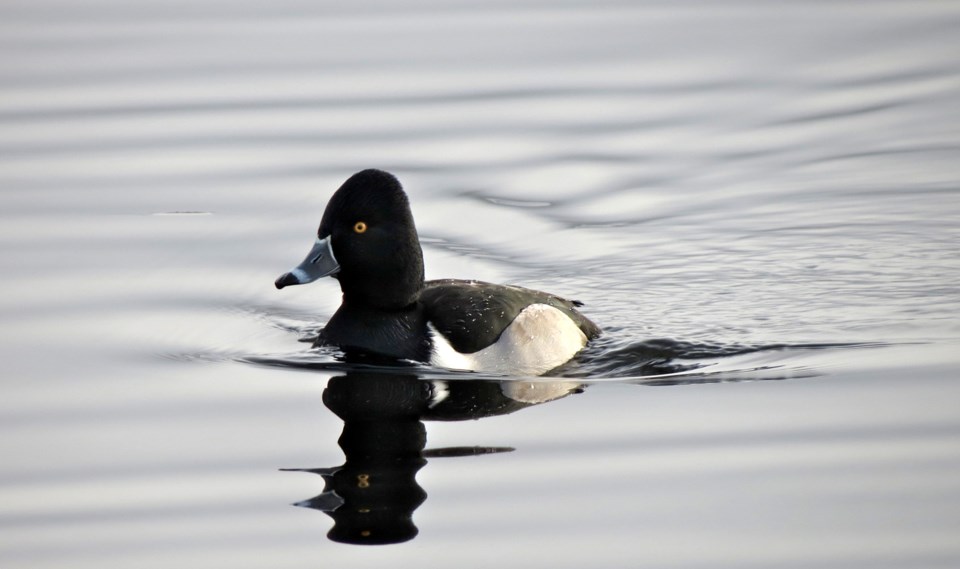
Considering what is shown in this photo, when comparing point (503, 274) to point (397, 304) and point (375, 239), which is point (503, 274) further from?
point (375, 239)

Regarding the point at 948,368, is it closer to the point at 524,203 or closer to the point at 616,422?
the point at 616,422

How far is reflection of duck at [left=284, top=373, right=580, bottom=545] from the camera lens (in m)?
7.31

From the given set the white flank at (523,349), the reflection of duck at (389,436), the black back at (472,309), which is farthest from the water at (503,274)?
the black back at (472,309)

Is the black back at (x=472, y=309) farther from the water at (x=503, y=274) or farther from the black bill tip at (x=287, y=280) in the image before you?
the black bill tip at (x=287, y=280)

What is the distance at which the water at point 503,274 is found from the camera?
7.41 m

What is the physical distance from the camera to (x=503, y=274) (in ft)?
41.8

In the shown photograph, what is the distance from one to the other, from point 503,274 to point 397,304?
2.64m

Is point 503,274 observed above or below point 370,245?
above

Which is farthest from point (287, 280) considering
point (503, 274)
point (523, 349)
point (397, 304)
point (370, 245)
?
point (503, 274)

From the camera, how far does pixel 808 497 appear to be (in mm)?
7441

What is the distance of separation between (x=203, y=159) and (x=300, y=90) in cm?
231

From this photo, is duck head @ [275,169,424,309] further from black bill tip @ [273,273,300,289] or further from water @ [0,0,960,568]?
water @ [0,0,960,568]

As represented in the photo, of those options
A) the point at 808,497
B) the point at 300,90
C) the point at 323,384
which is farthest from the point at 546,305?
the point at 300,90

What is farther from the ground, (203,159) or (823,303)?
(203,159)
